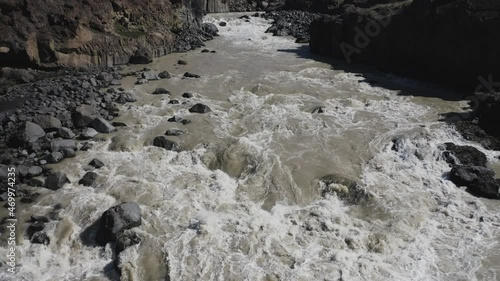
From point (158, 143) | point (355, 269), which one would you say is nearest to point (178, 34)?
point (158, 143)

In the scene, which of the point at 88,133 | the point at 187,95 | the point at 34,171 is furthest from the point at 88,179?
the point at 187,95

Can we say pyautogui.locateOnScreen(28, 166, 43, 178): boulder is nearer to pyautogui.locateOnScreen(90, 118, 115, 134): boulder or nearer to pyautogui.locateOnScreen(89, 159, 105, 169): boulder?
pyautogui.locateOnScreen(89, 159, 105, 169): boulder

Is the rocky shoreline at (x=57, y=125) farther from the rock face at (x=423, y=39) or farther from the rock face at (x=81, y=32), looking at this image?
the rock face at (x=423, y=39)

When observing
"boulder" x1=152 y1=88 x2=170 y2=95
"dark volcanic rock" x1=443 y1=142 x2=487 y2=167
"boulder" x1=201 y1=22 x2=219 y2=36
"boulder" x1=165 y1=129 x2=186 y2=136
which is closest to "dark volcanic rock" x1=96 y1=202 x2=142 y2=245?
"boulder" x1=165 y1=129 x2=186 y2=136

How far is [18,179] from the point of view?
13.3 m

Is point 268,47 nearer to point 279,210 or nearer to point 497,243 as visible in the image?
point 279,210

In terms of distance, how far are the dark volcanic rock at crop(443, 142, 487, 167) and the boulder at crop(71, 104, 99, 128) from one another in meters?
13.9

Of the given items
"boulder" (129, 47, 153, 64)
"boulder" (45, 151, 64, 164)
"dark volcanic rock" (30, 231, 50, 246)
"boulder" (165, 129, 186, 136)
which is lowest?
"dark volcanic rock" (30, 231, 50, 246)

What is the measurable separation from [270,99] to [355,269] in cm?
1144

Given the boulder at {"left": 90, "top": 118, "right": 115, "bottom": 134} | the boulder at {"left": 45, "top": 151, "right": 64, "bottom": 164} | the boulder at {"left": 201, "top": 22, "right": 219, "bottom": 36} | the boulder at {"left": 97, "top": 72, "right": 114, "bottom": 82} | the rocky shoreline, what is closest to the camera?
the rocky shoreline

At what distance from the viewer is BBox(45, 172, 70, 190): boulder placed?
13094 millimetres

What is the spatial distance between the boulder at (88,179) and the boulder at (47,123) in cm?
387

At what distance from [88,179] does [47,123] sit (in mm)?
4378

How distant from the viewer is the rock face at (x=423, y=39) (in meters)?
21.3
